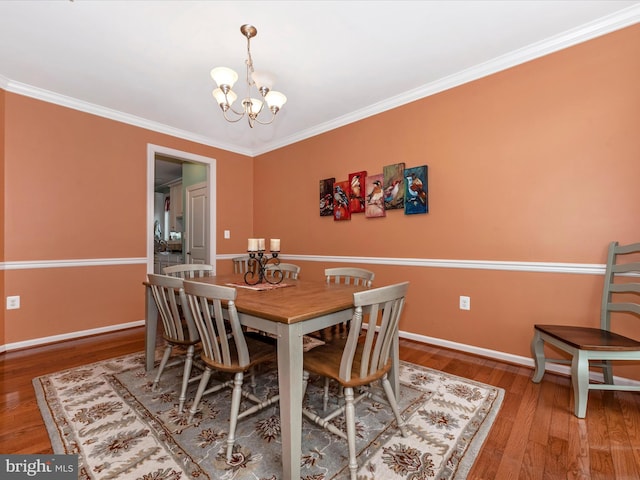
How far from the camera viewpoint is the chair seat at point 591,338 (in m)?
1.64

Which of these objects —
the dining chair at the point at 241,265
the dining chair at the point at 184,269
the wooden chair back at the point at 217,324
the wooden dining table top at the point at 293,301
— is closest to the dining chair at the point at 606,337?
the wooden dining table top at the point at 293,301

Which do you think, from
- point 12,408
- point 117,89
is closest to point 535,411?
point 12,408


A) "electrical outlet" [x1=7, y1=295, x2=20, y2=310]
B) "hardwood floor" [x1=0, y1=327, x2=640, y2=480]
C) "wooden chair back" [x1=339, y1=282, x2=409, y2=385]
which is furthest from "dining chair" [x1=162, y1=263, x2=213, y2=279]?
"wooden chair back" [x1=339, y1=282, x2=409, y2=385]

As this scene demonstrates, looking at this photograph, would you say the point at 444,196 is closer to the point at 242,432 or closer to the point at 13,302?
the point at 242,432

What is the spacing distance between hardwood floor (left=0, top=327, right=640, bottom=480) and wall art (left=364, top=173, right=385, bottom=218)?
61.2 inches

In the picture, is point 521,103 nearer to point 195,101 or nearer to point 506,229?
point 506,229

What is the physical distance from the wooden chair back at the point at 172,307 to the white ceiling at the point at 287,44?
1.77 m

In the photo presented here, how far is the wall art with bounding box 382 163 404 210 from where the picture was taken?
302 cm

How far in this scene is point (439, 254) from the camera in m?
2.80

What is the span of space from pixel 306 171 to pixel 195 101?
1547 millimetres

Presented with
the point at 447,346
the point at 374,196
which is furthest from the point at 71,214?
the point at 447,346

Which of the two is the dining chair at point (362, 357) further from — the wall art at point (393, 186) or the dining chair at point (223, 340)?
the wall art at point (393, 186)

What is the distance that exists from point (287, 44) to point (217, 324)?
2.10 meters

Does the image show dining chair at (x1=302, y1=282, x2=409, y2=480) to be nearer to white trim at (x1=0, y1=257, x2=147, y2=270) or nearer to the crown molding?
the crown molding
